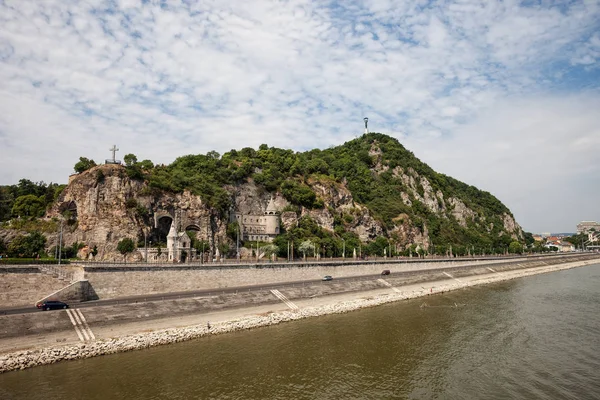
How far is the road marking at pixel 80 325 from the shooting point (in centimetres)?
3140

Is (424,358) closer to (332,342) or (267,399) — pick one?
(332,342)

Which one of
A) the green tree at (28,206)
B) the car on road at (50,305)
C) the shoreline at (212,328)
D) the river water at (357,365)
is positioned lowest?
the river water at (357,365)

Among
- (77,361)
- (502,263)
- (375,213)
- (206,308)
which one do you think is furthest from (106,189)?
(502,263)

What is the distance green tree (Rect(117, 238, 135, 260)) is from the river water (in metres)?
33.9

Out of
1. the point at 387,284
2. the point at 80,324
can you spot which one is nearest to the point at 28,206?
the point at 80,324

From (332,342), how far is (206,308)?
46.2 feet

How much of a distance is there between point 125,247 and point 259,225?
137 feet

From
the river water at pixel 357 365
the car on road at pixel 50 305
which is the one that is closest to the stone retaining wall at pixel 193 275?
the car on road at pixel 50 305

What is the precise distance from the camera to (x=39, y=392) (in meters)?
23.8

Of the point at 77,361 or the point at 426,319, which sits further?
the point at 426,319

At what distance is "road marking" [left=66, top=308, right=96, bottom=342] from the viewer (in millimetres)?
31402

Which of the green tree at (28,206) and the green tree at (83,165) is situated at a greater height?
the green tree at (83,165)

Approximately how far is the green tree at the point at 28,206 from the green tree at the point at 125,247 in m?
21.3

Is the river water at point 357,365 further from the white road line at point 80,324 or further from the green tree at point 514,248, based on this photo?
the green tree at point 514,248
